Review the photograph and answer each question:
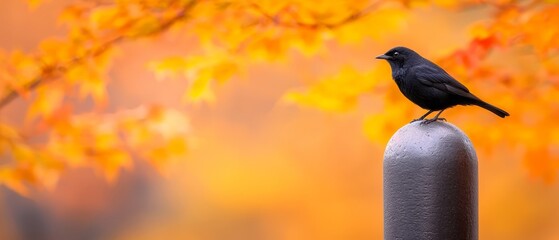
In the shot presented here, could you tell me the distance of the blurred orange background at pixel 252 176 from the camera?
845 centimetres

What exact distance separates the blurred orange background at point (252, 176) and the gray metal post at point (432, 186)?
5766 mm

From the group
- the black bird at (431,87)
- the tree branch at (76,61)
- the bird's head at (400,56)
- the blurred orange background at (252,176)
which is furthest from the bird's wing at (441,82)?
the blurred orange background at (252,176)

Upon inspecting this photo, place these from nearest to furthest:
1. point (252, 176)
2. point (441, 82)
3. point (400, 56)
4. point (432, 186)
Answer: point (432, 186) → point (441, 82) → point (400, 56) → point (252, 176)

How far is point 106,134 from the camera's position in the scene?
18.8ft

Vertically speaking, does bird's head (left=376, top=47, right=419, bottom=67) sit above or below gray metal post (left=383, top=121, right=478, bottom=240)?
above

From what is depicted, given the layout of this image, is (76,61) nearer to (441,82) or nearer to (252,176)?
(441,82)

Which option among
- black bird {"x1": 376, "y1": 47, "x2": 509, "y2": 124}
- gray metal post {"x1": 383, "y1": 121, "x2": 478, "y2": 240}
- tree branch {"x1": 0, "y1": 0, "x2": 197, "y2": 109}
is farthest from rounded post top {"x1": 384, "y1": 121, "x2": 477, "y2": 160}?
tree branch {"x1": 0, "y1": 0, "x2": 197, "y2": 109}

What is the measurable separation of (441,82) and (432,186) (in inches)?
22.7

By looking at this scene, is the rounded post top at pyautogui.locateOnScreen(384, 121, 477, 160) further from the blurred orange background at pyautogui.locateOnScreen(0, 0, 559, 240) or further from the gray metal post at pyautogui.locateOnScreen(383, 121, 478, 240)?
the blurred orange background at pyautogui.locateOnScreen(0, 0, 559, 240)

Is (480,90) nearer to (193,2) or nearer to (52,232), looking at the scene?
(193,2)

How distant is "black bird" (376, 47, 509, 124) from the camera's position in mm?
2893

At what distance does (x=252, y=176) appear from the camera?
30.0 feet

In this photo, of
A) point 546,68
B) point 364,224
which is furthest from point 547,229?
point 546,68

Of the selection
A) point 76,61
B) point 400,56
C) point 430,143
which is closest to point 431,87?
point 400,56
